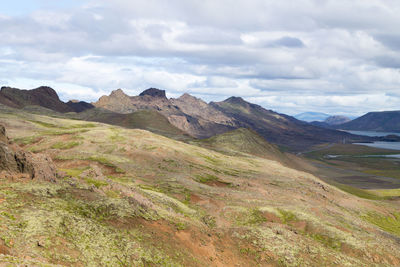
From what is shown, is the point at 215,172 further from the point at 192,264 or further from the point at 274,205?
the point at 192,264

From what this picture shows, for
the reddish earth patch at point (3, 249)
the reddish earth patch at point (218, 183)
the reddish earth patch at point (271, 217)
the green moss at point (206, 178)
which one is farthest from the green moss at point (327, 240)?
the reddish earth patch at point (3, 249)

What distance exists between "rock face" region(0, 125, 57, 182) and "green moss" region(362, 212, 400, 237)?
80.4 meters

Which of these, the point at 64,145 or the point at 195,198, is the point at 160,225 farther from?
the point at 64,145

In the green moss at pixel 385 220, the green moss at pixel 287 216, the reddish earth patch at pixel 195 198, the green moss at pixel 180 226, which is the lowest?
the green moss at pixel 385 220

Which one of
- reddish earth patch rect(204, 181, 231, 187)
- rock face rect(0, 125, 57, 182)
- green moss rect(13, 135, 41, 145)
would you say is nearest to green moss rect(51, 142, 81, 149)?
green moss rect(13, 135, 41, 145)

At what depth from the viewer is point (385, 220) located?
307ft

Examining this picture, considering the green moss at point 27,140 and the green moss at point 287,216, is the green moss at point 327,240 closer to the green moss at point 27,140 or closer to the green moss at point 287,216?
the green moss at point 287,216

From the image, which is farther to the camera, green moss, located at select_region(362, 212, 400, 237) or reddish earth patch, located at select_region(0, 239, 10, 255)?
green moss, located at select_region(362, 212, 400, 237)

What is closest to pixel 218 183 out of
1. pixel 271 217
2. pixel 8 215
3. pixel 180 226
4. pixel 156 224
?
pixel 271 217

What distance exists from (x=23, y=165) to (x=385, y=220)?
317 feet

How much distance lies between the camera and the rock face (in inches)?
1487

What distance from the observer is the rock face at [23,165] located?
37781 millimetres

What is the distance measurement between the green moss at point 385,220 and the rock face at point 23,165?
264ft

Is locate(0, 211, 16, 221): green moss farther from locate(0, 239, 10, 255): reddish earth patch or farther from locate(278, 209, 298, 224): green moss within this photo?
locate(278, 209, 298, 224): green moss
